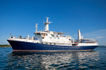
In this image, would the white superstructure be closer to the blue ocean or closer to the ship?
the ship

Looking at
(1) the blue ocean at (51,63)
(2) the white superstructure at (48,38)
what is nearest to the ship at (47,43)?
(2) the white superstructure at (48,38)

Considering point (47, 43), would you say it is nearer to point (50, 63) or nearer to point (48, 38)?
point (48, 38)

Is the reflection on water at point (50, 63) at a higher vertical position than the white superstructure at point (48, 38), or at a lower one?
lower

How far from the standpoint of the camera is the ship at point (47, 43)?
88.1 ft

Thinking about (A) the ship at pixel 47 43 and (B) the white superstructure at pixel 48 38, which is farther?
(B) the white superstructure at pixel 48 38

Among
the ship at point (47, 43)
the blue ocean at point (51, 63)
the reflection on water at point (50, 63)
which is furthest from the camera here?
the ship at point (47, 43)

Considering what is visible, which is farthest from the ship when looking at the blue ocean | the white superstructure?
the blue ocean

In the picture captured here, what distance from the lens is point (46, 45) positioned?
2928cm

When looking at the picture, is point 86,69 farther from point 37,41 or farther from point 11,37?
point 11,37

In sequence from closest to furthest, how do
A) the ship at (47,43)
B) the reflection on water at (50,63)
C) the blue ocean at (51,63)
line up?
the blue ocean at (51,63), the reflection on water at (50,63), the ship at (47,43)

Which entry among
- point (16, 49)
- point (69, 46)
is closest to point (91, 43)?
point (69, 46)

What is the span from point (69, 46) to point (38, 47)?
519 inches

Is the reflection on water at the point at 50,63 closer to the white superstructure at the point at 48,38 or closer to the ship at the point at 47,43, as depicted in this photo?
the ship at the point at 47,43

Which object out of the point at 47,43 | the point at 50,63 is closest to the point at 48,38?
the point at 47,43
